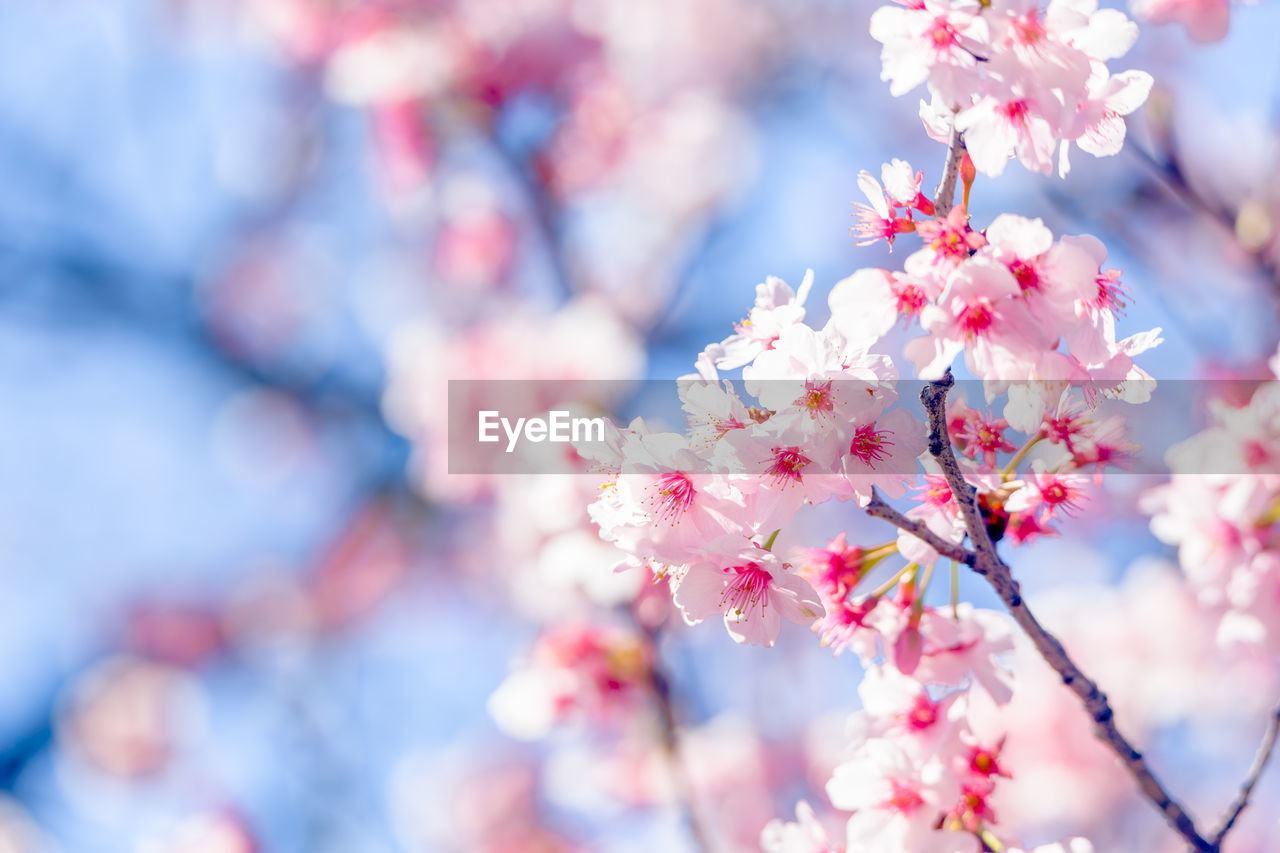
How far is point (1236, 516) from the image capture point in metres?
1.29

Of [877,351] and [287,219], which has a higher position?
[287,219]

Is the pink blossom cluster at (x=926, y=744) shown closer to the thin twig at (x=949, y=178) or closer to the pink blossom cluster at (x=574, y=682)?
the thin twig at (x=949, y=178)

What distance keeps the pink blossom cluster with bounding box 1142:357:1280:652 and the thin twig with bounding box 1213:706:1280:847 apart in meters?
0.22

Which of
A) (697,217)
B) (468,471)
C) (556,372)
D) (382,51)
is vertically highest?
(697,217)

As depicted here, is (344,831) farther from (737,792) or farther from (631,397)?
(631,397)

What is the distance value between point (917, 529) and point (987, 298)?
233 millimetres

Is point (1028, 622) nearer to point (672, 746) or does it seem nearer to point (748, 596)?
point (748, 596)

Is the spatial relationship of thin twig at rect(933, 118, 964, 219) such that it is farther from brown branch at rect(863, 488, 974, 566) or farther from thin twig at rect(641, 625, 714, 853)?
thin twig at rect(641, 625, 714, 853)

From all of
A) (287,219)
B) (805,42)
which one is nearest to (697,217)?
(805,42)

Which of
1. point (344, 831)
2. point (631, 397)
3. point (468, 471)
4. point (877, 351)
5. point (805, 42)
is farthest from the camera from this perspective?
point (805, 42)

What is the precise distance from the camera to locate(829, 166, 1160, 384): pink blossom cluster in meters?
0.74

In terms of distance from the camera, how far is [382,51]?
3408 millimetres

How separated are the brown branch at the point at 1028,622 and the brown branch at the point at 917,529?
2 cm

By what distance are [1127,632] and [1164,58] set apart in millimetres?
3396
